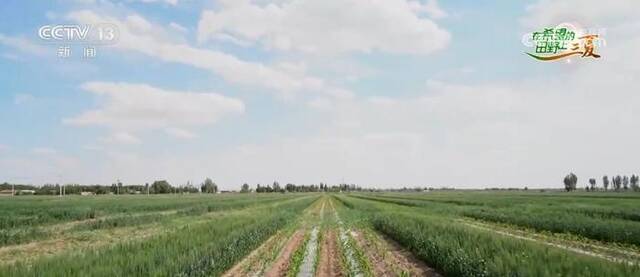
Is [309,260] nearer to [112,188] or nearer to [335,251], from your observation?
[335,251]

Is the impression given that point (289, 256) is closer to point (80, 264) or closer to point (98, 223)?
point (80, 264)

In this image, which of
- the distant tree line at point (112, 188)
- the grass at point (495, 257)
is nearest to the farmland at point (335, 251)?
the grass at point (495, 257)

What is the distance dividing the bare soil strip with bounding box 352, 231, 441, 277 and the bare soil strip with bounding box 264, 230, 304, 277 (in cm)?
254

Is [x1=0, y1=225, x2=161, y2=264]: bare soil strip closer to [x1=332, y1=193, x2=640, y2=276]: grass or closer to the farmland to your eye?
the farmland

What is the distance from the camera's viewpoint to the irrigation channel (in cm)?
1247

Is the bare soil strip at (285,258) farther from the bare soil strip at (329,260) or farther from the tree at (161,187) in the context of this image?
the tree at (161,187)

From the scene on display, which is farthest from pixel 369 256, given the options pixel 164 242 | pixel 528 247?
pixel 164 242

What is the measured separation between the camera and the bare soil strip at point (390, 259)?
40.4 ft

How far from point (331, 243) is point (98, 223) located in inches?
659

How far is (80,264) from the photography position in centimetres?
993

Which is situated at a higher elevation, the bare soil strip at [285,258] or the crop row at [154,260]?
the crop row at [154,260]

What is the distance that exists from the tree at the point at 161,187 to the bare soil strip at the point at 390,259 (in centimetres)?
17849

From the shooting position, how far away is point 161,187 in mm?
185625

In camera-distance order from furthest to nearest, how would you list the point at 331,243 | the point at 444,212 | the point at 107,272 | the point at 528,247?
the point at 444,212 → the point at 331,243 → the point at 528,247 → the point at 107,272
